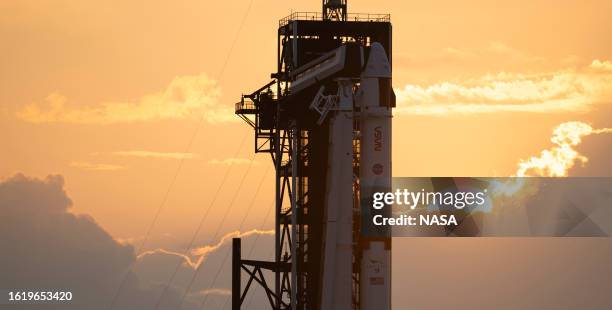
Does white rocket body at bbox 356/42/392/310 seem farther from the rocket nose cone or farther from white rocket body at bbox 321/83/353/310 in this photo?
white rocket body at bbox 321/83/353/310

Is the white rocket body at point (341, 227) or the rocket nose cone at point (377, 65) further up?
the rocket nose cone at point (377, 65)

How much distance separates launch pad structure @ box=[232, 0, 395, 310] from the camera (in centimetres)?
13462

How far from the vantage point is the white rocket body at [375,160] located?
135 metres

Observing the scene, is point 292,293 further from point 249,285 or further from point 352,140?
point 352,140

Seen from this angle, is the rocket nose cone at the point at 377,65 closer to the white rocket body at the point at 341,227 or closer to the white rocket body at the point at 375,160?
the white rocket body at the point at 375,160

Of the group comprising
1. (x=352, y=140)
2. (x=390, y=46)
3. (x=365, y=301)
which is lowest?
(x=365, y=301)

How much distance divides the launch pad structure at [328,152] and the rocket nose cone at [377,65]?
2.4 inches

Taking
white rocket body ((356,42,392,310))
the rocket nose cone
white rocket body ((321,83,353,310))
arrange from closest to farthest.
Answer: white rocket body ((321,83,353,310)) → white rocket body ((356,42,392,310)) → the rocket nose cone

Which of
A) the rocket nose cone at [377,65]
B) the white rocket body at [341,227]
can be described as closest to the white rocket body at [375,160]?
the rocket nose cone at [377,65]

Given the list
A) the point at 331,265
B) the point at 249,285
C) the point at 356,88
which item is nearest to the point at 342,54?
the point at 356,88

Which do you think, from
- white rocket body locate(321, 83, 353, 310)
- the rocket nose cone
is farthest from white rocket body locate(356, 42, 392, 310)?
white rocket body locate(321, 83, 353, 310)

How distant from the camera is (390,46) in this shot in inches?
5910

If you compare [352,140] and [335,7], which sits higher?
[335,7]

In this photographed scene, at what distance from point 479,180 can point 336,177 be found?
18.0 m
